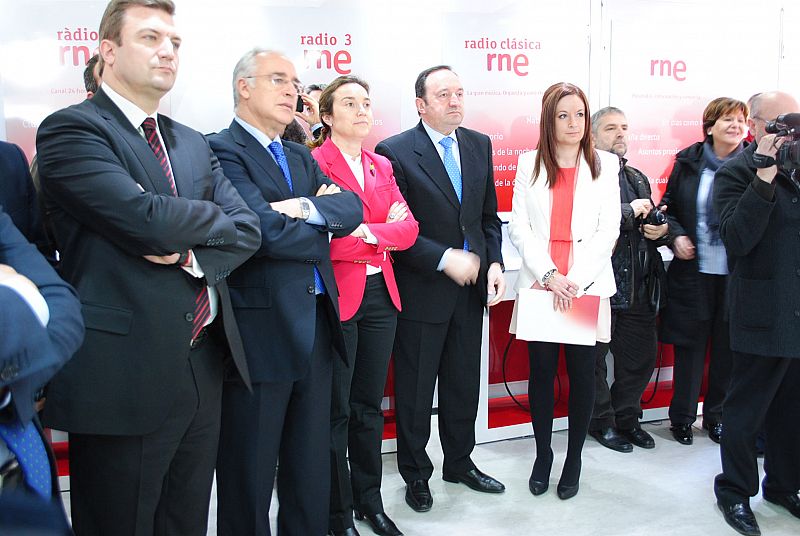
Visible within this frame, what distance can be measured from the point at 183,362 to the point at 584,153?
7.03 feet

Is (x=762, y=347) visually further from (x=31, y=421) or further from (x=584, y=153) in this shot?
(x=31, y=421)

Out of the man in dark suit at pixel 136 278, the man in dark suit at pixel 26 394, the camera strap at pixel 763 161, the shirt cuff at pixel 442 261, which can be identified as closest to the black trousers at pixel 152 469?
the man in dark suit at pixel 136 278

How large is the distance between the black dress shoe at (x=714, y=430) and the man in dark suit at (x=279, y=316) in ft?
8.28

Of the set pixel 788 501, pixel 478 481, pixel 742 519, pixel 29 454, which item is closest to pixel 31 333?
pixel 29 454

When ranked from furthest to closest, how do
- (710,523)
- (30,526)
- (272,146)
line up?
(710,523) → (272,146) → (30,526)

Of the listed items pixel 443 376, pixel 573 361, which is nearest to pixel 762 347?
A: pixel 573 361

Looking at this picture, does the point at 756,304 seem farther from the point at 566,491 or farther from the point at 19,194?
the point at 19,194

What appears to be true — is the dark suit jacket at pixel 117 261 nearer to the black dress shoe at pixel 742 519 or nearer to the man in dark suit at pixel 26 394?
the man in dark suit at pixel 26 394

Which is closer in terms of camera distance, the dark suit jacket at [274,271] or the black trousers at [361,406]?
the dark suit jacket at [274,271]

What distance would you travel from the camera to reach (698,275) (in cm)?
402

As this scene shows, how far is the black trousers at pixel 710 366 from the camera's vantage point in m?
4.02

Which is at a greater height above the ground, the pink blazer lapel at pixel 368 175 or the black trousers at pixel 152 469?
the pink blazer lapel at pixel 368 175

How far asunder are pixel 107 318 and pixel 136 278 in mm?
119

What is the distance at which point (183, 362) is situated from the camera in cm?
190
